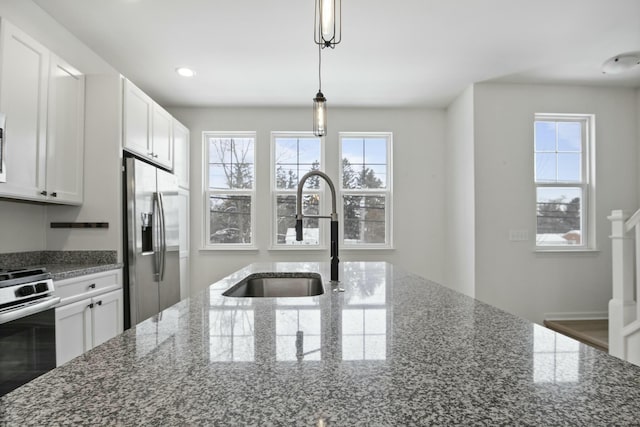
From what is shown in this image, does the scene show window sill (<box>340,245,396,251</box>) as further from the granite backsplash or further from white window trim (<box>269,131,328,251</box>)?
the granite backsplash

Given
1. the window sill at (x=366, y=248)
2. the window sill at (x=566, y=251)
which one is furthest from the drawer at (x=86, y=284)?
the window sill at (x=566, y=251)

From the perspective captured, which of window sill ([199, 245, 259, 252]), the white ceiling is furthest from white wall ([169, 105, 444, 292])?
the white ceiling

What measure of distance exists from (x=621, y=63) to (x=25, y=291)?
4.73 meters

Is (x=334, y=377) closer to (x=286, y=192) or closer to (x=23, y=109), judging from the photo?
(x=23, y=109)

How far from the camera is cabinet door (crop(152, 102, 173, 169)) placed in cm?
344

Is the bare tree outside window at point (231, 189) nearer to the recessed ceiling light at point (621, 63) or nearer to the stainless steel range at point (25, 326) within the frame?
the stainless steel range at point (25, 326)

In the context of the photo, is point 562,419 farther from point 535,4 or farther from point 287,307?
point 535,4

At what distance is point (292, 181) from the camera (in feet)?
15.4

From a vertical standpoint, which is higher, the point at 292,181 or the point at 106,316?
the point at 292,181

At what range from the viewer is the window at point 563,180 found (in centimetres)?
411

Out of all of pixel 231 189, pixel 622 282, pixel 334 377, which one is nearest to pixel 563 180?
pixel 622 282

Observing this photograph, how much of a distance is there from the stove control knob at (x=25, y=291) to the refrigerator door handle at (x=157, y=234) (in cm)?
128

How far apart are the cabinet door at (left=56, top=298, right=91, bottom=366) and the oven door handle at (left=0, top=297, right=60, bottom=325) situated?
0.43ft

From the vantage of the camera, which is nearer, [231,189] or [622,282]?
[622,282]
